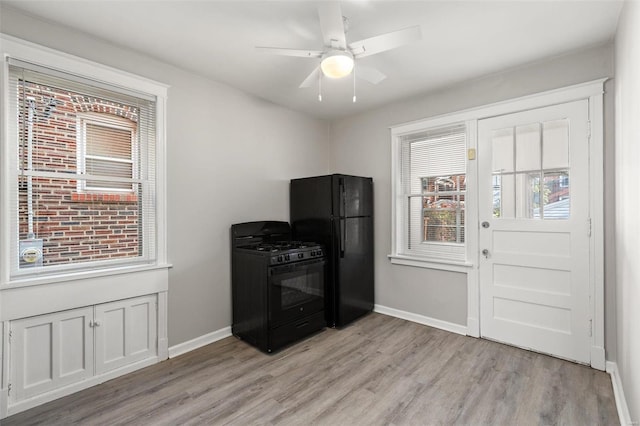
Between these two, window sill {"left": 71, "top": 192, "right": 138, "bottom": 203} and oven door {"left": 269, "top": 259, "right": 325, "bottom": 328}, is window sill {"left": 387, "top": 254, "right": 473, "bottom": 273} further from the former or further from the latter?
window sill {"left": 71, "top": 192, "right": 138, "bottom": 203}

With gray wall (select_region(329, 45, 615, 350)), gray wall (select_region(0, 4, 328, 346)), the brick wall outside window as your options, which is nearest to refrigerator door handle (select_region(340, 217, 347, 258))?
gray wall (select_region(329, 45, 615, 350))

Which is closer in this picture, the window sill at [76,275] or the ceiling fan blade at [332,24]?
the ceiling fan blade at [332,24]

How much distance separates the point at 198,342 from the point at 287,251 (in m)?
1.23

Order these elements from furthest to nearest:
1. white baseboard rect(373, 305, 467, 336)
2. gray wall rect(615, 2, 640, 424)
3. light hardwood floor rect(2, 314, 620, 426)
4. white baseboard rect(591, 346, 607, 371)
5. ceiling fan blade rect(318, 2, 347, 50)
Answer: white baseboard rect(373, 305, 467, 336) → white baseboard rect(591, 346, 607, 371) → light hardwood floor rect(2, 314, 620, 426) → ceiling fan blade rect(318, 2, 347, 50) → gray wall rect(615, 2, 640, 424)

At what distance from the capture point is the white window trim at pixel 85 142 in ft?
7.69

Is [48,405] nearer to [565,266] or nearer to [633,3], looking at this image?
[565,266]

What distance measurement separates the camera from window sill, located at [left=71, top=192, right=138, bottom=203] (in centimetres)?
234

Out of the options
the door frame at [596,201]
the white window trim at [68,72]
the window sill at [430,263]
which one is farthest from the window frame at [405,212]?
the white window trim at [68,72]

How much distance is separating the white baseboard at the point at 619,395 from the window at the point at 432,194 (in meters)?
1.36

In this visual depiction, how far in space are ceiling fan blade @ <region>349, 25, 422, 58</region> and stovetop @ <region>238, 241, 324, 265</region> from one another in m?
1.77

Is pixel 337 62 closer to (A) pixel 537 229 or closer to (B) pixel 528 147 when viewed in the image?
(B) pixel 528 147

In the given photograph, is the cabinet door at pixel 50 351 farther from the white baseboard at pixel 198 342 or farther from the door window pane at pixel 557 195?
the door window pane at pixel 557 195

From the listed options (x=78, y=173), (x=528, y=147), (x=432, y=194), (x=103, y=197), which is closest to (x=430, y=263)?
(x=432, y=194)

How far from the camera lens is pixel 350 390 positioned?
2.27 m
